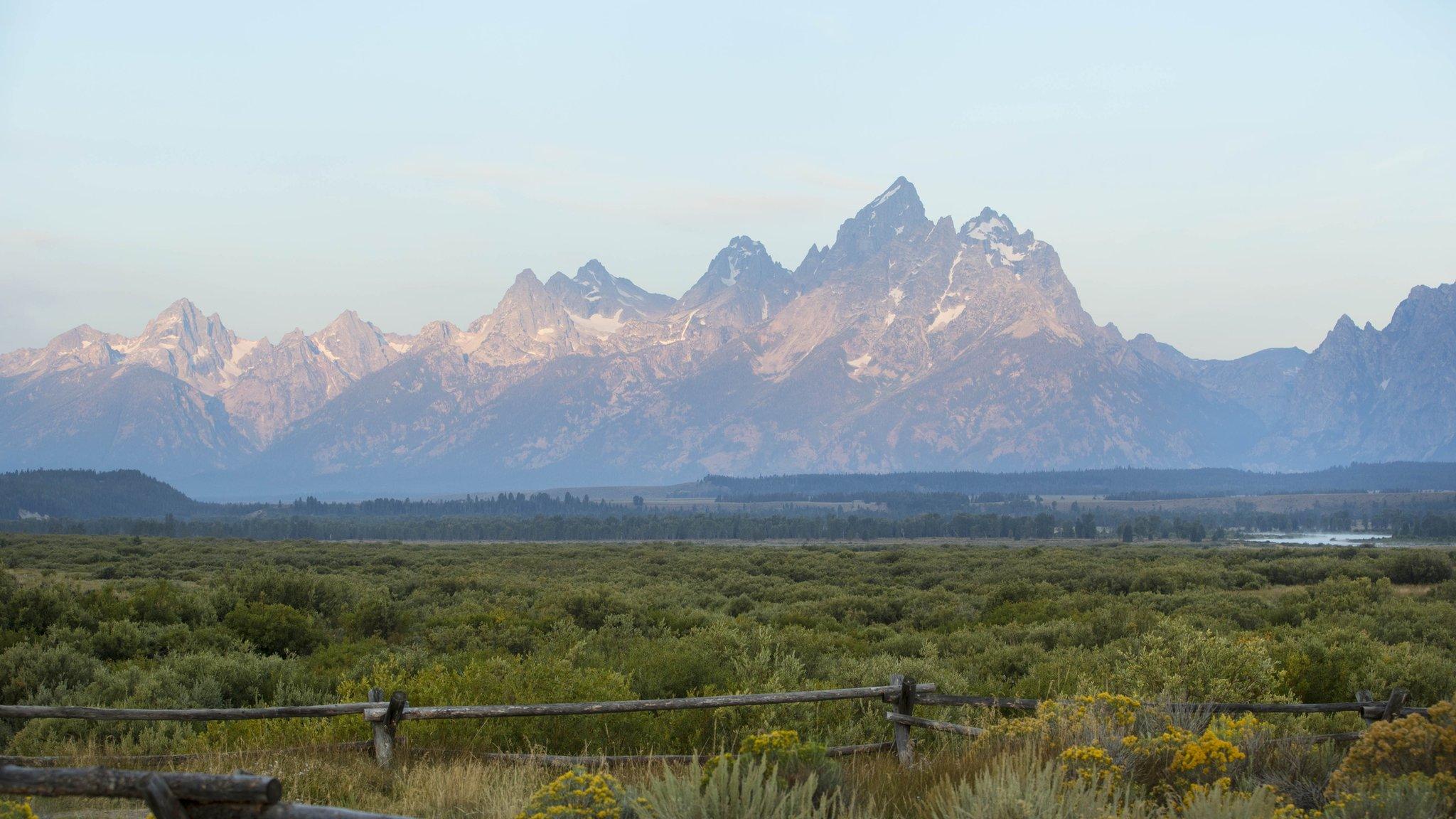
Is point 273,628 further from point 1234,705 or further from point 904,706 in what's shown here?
point 1234,705

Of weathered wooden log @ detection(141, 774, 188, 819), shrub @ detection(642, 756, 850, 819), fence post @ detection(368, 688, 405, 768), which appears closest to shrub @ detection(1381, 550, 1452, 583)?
fence post @ detection(368, 688, 405, 768)

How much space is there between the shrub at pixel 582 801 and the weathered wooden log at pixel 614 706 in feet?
10.5

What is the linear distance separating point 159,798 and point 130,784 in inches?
7.0

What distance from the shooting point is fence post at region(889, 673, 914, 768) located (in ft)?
29.3

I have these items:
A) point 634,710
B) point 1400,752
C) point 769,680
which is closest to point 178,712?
point 634,710

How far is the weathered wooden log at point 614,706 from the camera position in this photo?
869 cm

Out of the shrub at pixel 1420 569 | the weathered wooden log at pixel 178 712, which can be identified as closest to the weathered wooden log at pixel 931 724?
the weathered wooden log at pixel 178 712

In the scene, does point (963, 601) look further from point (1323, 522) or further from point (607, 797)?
point (1323, 522)

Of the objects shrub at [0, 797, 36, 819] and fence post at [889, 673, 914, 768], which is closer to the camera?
shrub at [0, 797, 36, 819]

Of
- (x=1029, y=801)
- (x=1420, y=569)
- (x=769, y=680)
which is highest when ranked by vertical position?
(x=1029, y=801)

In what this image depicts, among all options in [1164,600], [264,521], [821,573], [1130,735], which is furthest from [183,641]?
[264,521]

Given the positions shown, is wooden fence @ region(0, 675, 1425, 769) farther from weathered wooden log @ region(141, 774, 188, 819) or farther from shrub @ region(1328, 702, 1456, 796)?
weathered wooden log @ region(141, 774, 188, 819)

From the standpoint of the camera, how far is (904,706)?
30.1 feet

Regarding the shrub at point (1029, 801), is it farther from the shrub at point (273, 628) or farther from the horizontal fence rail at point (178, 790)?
the shrub at point (273, 628)
